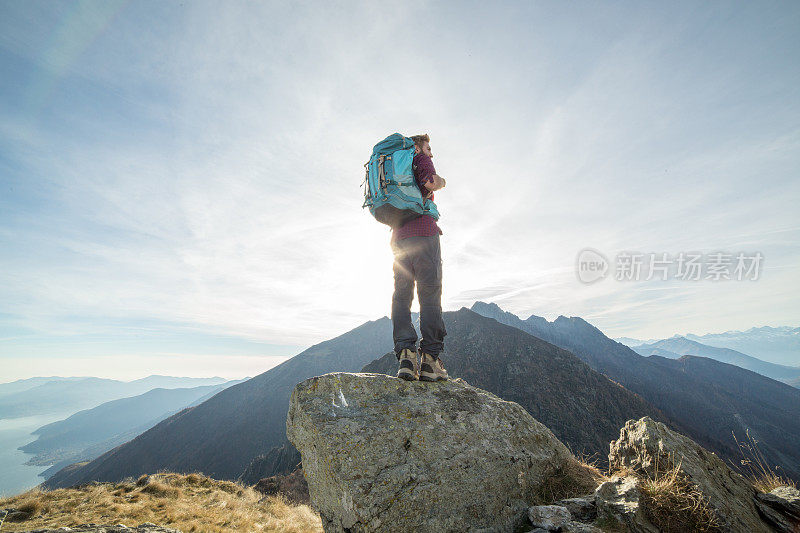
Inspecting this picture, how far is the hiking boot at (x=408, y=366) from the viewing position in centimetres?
540

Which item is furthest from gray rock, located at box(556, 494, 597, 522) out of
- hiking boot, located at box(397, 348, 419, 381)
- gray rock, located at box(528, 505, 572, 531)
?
hiking boot, located at box(397, 348, 419, 381)

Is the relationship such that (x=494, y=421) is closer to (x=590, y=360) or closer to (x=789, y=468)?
(x=789, y=468)

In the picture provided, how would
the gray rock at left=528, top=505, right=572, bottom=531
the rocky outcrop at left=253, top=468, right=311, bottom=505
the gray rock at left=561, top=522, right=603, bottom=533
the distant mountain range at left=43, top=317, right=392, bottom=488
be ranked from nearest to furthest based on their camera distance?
the gray rock at left=561, top=522, right=603, bottom=533, the gray rock at left=528, top=505, right=572, bottom=531, the rocky outcrop at left=253, top=468, right=311, bottom=505, the distant mountain range at left=43, top=317, right=392, bottom=488

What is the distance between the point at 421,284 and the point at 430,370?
157cm

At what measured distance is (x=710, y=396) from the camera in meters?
174

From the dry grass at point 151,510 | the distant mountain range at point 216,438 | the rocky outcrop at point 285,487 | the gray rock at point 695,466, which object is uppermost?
the gray rock at point 695,466

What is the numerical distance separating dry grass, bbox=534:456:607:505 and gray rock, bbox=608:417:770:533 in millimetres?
689

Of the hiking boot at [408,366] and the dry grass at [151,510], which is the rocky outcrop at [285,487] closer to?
the dry grass at [151,510]

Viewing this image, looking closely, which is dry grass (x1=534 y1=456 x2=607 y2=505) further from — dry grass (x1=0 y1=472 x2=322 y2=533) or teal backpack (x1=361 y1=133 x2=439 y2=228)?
dry grass (x1=0 y1=472 x2=322 y2=533)

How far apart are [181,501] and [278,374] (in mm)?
199107

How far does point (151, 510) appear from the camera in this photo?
11.5m

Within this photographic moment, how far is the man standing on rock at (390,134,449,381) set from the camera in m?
5.52

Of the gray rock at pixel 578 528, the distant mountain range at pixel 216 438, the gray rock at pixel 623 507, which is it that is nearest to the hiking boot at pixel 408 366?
the gray rock at pixel 578 528

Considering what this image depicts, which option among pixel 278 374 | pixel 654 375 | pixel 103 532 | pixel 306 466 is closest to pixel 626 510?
pixel 306 466
